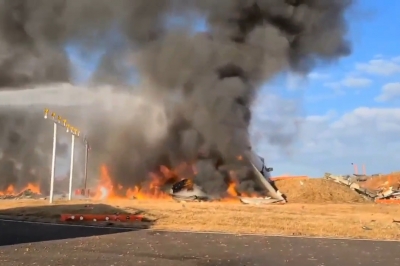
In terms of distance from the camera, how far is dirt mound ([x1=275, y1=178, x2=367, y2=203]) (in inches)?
1462

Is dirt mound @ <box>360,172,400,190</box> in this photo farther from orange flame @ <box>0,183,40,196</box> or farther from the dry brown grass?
the dry brown grass

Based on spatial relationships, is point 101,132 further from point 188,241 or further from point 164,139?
point 188,241

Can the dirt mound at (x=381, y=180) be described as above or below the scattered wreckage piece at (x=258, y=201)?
above

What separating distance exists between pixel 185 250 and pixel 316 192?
90.0 ft

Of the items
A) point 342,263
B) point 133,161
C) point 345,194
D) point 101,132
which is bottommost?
point 342,263

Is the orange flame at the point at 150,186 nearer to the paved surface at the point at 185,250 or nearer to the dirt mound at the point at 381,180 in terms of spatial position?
the paved surface at the point at 185,250

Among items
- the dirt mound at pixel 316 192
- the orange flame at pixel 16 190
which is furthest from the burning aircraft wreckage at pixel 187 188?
the orange flame at pixel 16 190

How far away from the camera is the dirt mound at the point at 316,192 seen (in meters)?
37.1

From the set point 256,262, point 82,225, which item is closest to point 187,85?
point 82,225

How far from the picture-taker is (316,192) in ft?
125

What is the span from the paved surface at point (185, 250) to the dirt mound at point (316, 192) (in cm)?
2197

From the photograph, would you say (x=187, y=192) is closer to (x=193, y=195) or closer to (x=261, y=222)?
(x=193, y=195)

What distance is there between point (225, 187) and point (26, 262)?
2820cm

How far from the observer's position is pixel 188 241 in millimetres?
14648
